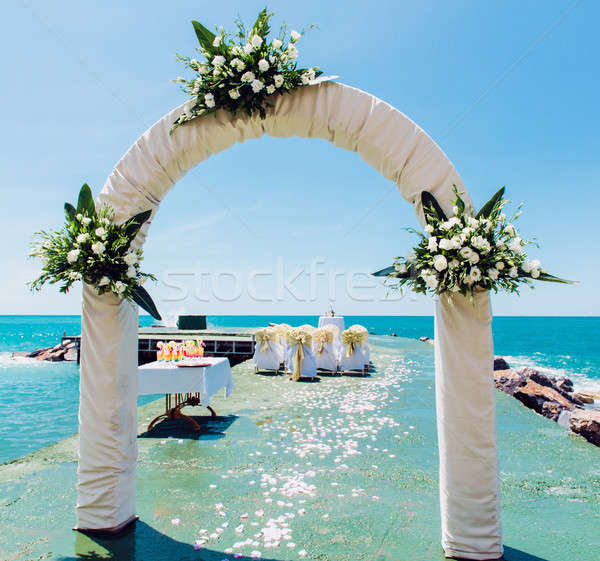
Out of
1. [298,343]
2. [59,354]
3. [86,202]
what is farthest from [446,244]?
[59,354]

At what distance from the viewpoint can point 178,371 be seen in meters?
5.95

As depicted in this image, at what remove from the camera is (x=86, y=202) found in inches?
132

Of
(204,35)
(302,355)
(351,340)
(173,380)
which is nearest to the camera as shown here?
(204,35)

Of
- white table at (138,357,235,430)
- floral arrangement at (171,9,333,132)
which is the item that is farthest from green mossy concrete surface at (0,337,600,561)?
floral arrangement at (171,9,333,132)

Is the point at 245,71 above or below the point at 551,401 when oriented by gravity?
above

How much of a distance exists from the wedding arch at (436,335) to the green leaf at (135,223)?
0.13 metres

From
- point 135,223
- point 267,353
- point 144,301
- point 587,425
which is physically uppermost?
point 135,223

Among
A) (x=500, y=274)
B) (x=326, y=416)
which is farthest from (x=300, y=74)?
(x=326, y=416)

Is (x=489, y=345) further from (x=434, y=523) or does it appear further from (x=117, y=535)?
(x=117, y=535)

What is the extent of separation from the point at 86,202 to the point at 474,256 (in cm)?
301

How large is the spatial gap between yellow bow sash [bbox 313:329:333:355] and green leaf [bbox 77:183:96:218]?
8313mm

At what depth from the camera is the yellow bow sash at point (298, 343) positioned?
10.3 metres

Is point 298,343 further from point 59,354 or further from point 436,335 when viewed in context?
point 59,354

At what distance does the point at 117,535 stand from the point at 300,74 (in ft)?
12.8
